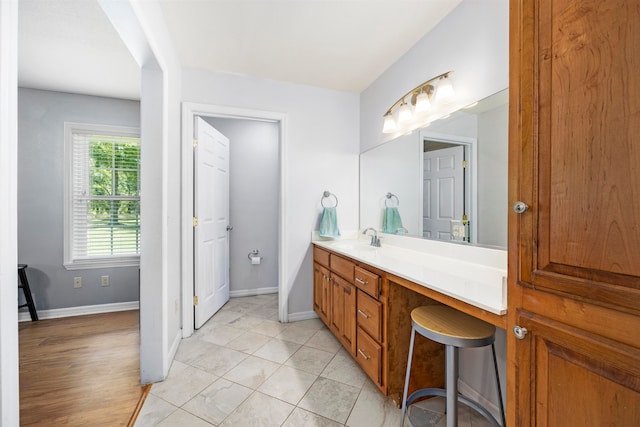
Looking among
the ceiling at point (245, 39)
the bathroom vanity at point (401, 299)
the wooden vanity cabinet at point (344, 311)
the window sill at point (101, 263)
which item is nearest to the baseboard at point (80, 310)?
the window sill at point (101, 263)

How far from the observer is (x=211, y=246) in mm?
2873

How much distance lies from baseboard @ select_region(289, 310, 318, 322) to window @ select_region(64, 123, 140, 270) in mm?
1922

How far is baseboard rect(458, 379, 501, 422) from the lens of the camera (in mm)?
1487

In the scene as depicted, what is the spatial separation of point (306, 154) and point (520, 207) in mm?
2211

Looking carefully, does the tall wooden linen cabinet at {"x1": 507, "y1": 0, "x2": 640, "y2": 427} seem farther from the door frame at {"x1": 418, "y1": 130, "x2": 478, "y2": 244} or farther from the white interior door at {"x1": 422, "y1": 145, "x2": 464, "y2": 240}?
the white interior door at {"x1": 422, "y1": 145, "x2": 464, "y2": 240}

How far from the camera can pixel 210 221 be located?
2.83 meters

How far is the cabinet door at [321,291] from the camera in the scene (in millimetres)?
2445

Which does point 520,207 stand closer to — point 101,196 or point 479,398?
point 479,398

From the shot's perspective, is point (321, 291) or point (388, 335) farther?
point (321, 291)

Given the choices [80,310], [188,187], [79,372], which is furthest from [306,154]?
[80,310]

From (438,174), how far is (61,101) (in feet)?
12.3

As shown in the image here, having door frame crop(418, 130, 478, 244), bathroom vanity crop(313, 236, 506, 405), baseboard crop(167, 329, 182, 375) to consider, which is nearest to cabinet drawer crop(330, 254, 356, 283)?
bathroom vanity crop(313, 236, 506, 405)

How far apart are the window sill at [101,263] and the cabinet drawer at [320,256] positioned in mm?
2087

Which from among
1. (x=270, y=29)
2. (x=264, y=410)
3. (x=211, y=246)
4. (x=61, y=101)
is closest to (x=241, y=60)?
(x=270, y=29)
